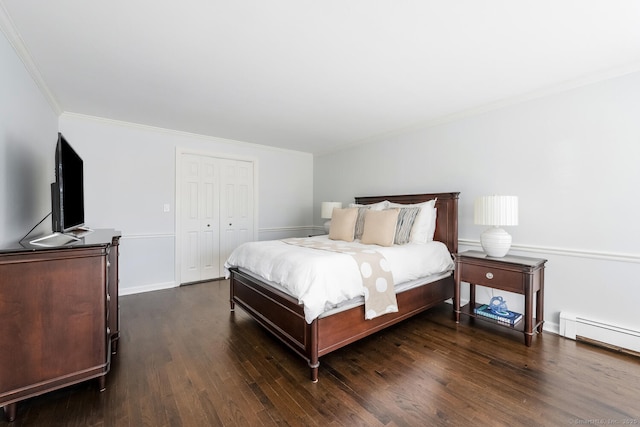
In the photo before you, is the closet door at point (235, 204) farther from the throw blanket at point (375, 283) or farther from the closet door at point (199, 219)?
the throw blanket at point (375, 283)

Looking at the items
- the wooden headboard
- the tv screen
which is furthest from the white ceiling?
the wooden headboard

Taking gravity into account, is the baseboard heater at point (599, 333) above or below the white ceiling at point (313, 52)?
below

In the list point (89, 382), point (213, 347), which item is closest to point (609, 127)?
point (213, 347)

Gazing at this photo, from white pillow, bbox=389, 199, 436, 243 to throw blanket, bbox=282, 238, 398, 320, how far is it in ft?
2.80

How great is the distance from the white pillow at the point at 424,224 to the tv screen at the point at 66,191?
3030 millimetres

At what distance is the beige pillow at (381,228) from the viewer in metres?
2.94

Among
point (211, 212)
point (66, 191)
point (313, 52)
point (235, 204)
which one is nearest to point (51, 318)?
point (66, 191)

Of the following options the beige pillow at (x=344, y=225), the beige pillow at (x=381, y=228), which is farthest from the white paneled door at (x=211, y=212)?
the beige pillow at (x=381, y=228)

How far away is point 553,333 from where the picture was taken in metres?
2.59

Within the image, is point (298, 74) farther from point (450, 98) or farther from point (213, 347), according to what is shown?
point (213, 347)

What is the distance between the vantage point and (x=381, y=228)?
298 cm

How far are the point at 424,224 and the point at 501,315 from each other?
1.13m

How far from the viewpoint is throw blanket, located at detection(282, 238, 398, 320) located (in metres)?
2.21

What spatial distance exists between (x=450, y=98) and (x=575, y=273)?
2.04 metres
